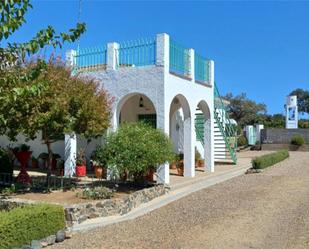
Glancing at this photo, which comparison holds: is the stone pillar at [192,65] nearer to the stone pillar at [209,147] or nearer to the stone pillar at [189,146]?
the stone pillar at [189,146]

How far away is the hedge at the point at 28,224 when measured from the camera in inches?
297

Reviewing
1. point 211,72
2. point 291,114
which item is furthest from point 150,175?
point 291,114

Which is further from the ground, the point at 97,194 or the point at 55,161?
the point at 55,161

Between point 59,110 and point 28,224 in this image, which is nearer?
point 28,224

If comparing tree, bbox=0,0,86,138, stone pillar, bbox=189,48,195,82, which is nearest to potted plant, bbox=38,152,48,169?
stone pillar, bbox=189,48,195,82

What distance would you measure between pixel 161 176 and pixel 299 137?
2891cm

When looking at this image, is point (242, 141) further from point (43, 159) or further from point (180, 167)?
point (43, 159)

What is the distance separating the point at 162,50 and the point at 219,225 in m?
7.32

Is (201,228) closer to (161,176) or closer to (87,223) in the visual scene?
(87,223)

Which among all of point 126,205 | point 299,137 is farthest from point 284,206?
point 299,137

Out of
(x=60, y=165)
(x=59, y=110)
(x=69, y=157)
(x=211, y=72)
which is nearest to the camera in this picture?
(x=59, y=110)

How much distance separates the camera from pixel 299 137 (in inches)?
1615

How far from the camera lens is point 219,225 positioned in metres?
9.49

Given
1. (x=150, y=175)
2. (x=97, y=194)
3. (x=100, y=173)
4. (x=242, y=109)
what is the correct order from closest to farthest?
(x=97, y=194)
(x=150, y=175)
(x=100, y=173)
(x=242, y=109)
